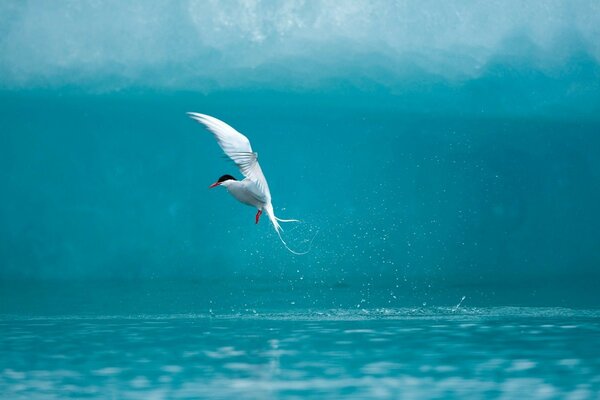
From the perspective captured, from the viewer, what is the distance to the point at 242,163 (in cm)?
1365

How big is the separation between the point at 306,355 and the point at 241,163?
2.44m

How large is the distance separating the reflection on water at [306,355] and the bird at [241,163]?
1738 millimetres

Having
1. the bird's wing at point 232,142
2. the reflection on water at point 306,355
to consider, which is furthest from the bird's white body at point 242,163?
the reflection on water at point 306,355

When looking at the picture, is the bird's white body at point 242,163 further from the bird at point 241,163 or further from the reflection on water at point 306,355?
the reflection on water at point 306,355

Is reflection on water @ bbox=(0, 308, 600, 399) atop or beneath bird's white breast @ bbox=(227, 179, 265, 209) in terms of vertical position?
beneath

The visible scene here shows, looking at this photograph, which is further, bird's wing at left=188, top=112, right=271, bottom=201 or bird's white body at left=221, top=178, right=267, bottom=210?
bird's white body at left=221, top=178, right=267, bottom=210

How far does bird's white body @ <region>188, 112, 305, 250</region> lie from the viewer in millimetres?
13406

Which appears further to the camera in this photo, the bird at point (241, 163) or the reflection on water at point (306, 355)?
the bird at point (241, 163)

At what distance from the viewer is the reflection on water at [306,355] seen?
10.6 m

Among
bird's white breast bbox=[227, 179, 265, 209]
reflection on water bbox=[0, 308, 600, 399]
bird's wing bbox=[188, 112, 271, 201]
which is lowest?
reflection on water bbox=[0, 308, 600, 399]

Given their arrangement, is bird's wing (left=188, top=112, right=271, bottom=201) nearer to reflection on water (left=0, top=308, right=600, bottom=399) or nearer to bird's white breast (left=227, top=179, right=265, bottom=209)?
bird's white breast (left=227, top=179, right=265, bottom=209)

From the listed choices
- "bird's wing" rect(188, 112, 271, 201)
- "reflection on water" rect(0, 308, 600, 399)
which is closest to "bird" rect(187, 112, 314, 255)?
"bird's wing" rect(188, 112, 271, 201)

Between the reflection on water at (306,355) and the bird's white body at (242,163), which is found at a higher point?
the bird's white body at (242,163)

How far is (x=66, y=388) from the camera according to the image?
1073 cm
